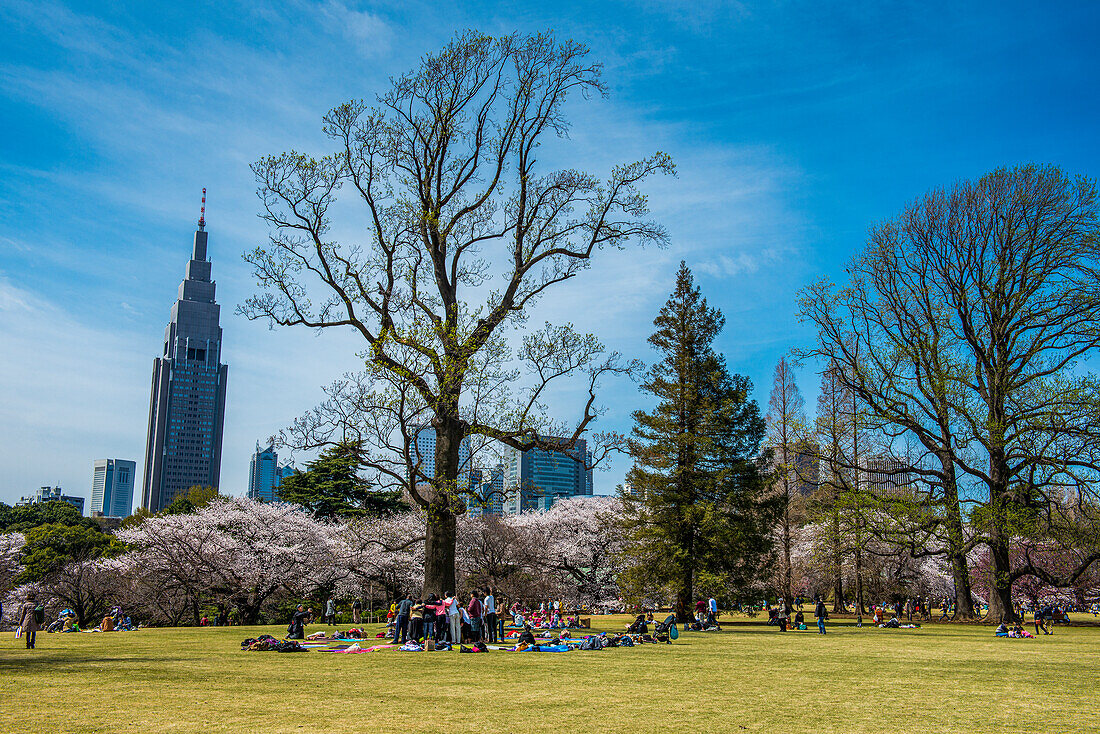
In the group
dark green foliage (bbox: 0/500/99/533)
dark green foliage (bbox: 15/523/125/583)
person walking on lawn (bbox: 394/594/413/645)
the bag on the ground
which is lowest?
the bag on the ground

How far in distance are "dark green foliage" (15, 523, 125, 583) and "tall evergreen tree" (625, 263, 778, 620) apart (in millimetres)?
29334

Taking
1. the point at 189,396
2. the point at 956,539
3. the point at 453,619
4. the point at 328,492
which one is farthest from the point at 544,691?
the point at 189,396

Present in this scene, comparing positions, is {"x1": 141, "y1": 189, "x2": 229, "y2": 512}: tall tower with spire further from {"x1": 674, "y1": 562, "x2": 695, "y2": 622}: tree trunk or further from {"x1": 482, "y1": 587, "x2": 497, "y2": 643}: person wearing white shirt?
{"x1": 482, "y1": 587, "x2": 497, "y2": 643}: person wearing white shirt

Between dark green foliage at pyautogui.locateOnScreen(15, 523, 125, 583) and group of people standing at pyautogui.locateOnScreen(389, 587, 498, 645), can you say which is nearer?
group of people standing at pyautogui.locateOnScreen(389, 587, 498, 645)

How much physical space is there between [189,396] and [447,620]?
176 m

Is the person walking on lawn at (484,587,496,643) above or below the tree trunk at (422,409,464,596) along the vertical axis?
below

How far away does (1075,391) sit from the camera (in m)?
26.8

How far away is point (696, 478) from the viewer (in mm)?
32781

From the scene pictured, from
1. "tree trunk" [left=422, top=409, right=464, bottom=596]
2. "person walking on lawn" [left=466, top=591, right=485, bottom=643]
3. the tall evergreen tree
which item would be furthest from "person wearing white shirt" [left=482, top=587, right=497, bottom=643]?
the tall evergreen tree

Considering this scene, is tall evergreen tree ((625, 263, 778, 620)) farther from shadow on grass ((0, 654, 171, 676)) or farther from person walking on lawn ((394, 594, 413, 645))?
shadow on grass ((0, 654, 171, 676))

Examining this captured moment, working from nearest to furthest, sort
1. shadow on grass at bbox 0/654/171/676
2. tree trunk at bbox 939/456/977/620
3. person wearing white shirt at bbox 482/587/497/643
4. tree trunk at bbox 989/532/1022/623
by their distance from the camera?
1. shadow on grass at bbox 0/654/171/676
2. person wearing white shirt at bbox 482/587/497/643
3. tree trunk at bbox 989/532/1022/623
4. tree trunk at bbox 939/456/977/620

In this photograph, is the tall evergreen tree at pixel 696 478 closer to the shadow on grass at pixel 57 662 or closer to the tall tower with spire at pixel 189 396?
the shadow on grass at pixel 57 662

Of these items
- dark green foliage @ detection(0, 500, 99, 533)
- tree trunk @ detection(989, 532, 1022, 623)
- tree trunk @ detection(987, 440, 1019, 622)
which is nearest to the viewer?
tree trunk @ detection(987, 440, 1019, 622)

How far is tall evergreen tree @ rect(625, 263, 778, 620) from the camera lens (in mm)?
31562
